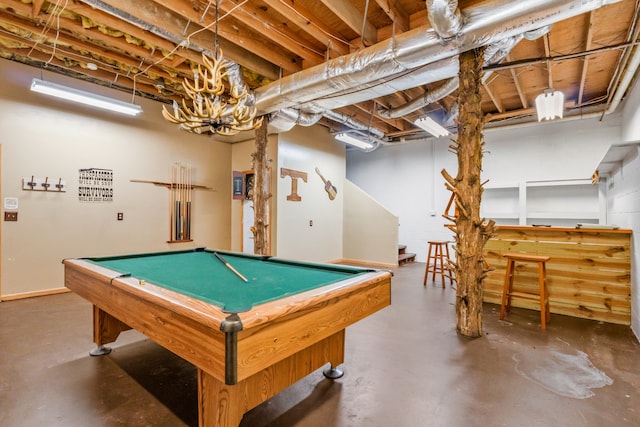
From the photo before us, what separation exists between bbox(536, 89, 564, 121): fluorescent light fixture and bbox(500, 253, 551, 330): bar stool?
1.76 meters

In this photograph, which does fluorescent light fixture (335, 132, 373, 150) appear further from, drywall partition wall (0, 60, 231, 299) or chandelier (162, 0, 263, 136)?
chandelier (162, 0, 263, 136)

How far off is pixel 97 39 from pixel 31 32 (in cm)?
63

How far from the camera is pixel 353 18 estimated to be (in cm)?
303

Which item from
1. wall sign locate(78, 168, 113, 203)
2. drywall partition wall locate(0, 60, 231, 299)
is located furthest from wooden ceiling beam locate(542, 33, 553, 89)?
wall sign locate(78, 168, 113, 203)

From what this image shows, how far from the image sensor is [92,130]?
→ 4.66 m

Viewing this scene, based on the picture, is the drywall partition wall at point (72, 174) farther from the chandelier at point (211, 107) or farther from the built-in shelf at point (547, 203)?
the built-in shelf at point (547, 203)

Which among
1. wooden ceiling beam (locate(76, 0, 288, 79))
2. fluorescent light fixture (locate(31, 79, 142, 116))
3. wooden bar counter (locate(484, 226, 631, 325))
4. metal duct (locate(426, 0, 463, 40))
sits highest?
wooden ceiling beam (locate(76, 0, 288, 79))

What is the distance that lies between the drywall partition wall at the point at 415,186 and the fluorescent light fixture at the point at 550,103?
3270 mm

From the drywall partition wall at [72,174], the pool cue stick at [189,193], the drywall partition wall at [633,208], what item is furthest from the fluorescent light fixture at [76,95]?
the drywall partition wall at [633,208]

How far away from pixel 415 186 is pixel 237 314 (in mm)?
6942

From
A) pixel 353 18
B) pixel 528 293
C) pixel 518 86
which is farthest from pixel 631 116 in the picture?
pixel 353 18

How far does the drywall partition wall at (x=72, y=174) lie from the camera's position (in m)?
4.04

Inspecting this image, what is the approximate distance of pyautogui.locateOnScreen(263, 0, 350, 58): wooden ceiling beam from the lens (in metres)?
2.85

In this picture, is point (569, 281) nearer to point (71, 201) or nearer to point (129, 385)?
point (129, 385)
